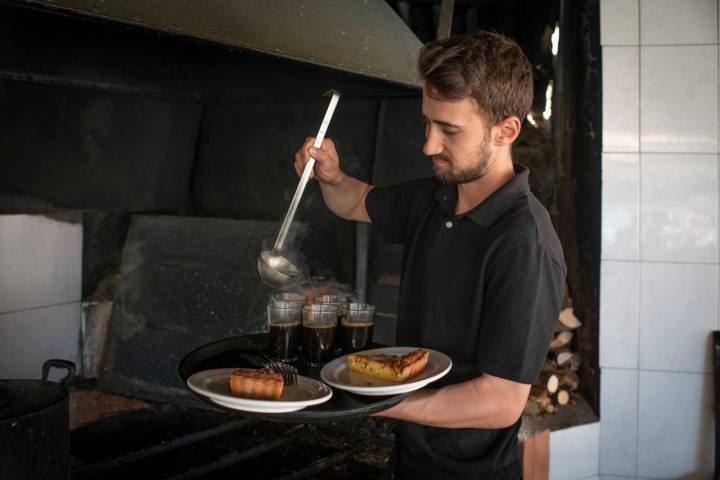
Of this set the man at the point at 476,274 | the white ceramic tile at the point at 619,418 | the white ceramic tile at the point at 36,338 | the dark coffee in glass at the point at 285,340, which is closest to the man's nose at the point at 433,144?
the man at the point at 476,274

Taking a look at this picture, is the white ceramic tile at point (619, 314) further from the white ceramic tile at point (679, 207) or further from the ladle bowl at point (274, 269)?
the ladle bowl at point (274, 269)

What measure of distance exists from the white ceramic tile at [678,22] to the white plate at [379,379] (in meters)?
2.22

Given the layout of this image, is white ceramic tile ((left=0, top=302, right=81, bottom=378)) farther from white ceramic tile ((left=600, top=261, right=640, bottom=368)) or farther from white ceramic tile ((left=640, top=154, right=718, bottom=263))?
white ceramic tile ((left=640, top=154, right=718, bottom=263))

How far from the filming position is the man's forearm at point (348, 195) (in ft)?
7.72

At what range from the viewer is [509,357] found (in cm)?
163

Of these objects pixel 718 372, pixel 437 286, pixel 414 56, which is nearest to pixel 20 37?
pixel 414 56

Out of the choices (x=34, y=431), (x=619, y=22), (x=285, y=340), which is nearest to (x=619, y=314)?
(x=619, y=22)

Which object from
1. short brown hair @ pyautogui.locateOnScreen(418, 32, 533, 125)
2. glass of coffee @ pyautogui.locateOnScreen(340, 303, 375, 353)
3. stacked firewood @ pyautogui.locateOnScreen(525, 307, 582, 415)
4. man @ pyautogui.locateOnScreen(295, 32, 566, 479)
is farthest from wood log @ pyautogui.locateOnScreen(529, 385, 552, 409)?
short brown hair @ pyautogui.locateOnScreen(418, 32, 533, 125)

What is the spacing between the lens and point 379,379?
1615mm

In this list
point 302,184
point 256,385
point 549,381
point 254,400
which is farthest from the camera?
point 549,381

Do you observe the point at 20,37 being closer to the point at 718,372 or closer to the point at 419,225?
the point at 419,225

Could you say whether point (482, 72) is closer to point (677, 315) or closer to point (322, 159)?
point (322, 159)

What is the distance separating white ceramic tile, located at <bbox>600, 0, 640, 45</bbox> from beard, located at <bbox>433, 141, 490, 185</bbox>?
1768 mm

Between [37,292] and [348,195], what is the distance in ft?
5.75
